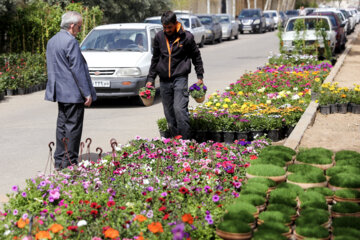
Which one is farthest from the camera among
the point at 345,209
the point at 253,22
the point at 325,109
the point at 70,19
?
the point at 253,22

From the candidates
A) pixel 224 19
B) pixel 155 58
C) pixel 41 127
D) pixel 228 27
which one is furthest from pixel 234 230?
pixel 224 19

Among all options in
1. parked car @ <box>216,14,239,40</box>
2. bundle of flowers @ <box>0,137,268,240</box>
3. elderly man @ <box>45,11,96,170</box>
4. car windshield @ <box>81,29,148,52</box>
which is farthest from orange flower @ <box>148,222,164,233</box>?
parked car @ <box>216,14,239,40</box>

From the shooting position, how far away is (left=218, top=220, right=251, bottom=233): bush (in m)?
4.03

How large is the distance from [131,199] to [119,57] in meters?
8.12

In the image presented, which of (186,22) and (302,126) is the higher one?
(302,126)

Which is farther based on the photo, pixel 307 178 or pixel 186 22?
pixel 186 22

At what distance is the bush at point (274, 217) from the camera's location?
425 centimetres

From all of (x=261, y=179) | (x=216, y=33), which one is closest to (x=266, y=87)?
(x=261, y=179)

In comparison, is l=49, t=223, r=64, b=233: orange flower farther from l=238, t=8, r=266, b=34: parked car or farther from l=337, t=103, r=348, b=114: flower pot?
l=238, t=8, r=266, b=34: parked car

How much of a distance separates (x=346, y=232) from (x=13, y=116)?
8934 mm

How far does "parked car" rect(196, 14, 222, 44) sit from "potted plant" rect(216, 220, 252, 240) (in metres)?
30.2

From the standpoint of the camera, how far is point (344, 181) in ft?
16.6

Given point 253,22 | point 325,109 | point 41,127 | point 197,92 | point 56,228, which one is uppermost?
point 197,92

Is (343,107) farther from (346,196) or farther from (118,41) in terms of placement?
(346,196)
